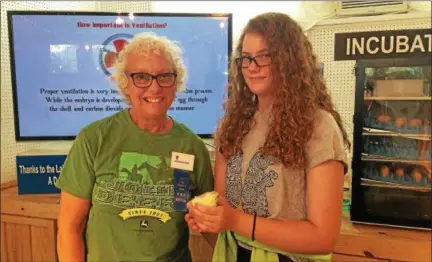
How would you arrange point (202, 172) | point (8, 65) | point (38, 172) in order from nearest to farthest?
1. point (202, 172)
2. point (38, 172)
3. point (8, 65)

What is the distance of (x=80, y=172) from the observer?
4.46ft

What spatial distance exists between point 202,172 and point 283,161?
39cm

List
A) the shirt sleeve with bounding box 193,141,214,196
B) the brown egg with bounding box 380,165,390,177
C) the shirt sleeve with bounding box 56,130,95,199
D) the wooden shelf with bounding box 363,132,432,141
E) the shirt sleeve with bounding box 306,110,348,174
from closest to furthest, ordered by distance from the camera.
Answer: the shirt sleeve with bounding box 306,110,348,174, the shirt sleeve with bounding box 56,130,95,199, the shirt sleeve with bounding box 193,141,214,196, the wooden shelf with bounding box 363,132,432,141, the brown egg with bounding box 380,165,390,177

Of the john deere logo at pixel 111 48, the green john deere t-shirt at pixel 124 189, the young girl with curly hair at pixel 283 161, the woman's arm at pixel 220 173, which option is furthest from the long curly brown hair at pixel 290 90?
the john deere logo at pixel 111 48

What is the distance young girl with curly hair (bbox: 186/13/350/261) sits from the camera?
1.14 m

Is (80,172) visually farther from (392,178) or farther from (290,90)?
(392,178)

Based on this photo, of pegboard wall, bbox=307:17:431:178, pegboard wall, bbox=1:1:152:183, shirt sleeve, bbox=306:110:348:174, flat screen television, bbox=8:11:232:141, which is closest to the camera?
shirt sleeve, bbox=306:110:348:174

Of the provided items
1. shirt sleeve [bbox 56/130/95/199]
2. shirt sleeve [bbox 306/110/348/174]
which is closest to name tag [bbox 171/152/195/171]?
shirt sleeve [bbox 56/130/95/199]

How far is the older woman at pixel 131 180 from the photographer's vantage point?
1.36 m

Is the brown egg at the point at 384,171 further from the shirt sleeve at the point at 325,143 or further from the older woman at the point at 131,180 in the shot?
the older woman at the point at 131,180

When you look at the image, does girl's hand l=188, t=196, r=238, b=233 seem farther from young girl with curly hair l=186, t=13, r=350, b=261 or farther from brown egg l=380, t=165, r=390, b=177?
brown egg l=380, t=165, r=390, b=177

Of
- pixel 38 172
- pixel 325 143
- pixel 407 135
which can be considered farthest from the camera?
pixel 38 172

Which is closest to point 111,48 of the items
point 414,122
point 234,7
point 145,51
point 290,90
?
point 234,7

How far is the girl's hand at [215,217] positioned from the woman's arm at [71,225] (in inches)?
17.3
